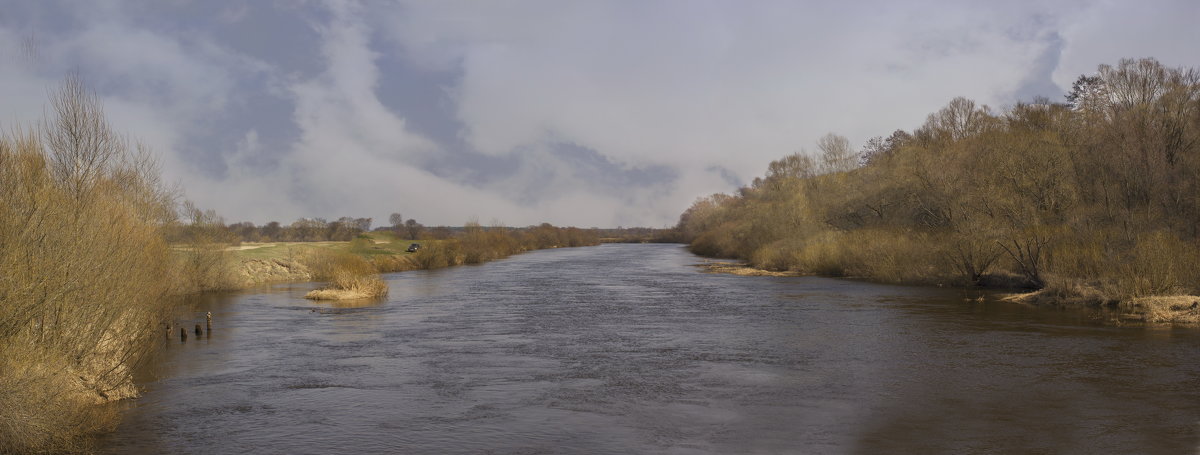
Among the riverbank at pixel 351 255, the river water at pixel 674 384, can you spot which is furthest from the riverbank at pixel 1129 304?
the riverbank at pixel 351 255

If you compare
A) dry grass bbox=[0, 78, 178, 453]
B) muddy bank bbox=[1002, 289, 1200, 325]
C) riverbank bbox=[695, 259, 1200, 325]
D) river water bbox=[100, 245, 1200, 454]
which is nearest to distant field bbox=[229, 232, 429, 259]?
river water bbox=[100, 245, 1200, 454]

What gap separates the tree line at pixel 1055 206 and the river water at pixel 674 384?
392 centimetres

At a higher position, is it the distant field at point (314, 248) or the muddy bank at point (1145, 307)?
the distant field at point (314, 248)

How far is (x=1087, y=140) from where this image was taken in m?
33.2

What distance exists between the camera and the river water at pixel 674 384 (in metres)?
11.6

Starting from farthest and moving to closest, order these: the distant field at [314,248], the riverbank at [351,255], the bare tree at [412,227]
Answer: the bare tree at [412,227] → the distant field at [314,248] → the riverbank at [351,255]

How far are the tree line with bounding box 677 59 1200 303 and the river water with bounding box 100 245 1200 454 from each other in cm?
392

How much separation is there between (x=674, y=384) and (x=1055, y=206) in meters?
25.2

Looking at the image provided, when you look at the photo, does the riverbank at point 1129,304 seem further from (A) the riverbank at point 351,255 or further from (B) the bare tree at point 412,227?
(B) the bare tree at point 412,227

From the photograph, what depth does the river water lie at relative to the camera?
11.6 m

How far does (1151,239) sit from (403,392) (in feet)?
85.6

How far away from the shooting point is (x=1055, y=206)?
3241cm

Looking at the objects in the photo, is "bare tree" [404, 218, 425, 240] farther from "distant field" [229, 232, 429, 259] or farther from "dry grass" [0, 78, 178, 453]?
"dry grass" [0, 78, 178, 453]

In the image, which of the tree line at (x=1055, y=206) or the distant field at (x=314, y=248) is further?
the distant field at (x=314, y=248)
